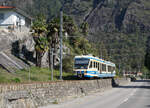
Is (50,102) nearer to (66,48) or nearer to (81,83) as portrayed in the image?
(81,83)

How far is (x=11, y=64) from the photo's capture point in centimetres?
4397

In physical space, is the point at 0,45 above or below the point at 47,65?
above

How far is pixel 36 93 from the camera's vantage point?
52.9 feet

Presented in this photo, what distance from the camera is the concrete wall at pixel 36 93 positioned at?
1312 centimetres

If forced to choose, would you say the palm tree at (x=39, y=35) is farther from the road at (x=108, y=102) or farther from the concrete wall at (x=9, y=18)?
the road at (x=108, y=102)

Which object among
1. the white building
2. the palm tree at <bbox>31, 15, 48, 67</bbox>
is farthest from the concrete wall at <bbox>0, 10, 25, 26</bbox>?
the palm tree at <bbox>31, 15, 48, 67</bbox>

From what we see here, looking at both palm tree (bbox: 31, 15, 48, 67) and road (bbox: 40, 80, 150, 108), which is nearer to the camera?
road (bbox: 40, 80, 150, 108)

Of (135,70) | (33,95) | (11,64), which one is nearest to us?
(33,95)

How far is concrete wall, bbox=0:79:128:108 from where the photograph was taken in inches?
516

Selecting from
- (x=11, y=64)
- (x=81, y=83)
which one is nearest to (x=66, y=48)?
(x=11, y=64)

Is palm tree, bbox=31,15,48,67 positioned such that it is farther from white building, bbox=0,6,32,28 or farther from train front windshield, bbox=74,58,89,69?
train front windshield, bbox=74,58,89,69

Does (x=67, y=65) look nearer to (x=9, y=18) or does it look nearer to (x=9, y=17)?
(x=9, y=18)

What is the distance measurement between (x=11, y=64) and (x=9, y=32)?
10.5m

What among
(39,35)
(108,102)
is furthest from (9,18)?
(108,102)
